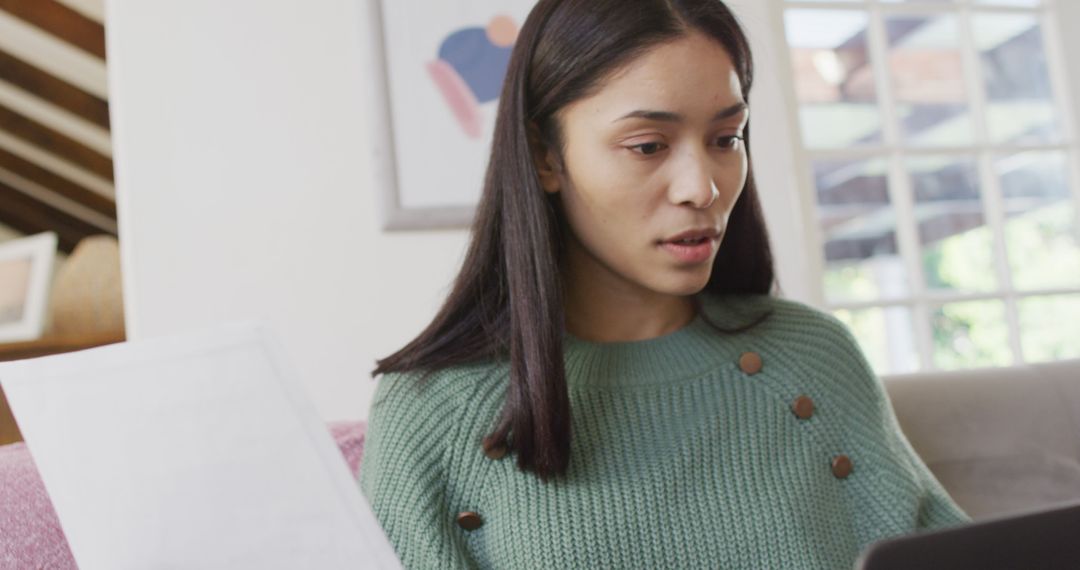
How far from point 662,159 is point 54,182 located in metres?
5.32

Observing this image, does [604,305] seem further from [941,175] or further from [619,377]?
[941,175]

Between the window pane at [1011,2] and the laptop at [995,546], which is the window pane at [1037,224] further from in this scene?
the laptop at [995,546]

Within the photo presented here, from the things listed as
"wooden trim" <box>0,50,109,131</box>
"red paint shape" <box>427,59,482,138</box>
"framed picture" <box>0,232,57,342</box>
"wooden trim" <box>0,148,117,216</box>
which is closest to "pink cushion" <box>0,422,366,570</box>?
"red paint shape" <box>427,59,482,138</box>

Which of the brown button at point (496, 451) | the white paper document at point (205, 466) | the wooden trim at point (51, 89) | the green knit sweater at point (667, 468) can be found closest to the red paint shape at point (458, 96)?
the green knit sweater at point (667, 468)

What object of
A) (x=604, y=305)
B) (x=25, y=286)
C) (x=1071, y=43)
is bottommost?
(x=604, y=305)

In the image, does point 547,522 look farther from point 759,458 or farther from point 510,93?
point 510,93

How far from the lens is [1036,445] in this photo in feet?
4.72

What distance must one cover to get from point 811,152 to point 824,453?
1.39 m

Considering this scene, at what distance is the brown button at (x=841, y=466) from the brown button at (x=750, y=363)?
12 centimetres

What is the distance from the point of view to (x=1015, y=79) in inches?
101

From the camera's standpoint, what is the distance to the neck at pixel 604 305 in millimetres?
1094

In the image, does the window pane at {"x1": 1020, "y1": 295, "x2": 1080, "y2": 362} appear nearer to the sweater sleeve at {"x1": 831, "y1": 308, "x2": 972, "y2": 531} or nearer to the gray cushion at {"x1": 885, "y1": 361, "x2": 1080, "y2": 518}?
the gray cushion at {"x1": 885, "y1": 361, "x2": 1080, "y2": 518}

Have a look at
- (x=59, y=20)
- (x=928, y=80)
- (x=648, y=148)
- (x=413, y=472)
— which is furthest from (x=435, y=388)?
(x=59, y=20)

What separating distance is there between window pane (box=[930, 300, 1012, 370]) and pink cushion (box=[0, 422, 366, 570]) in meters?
1.96
